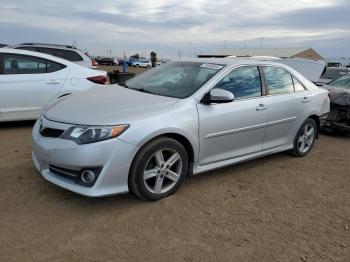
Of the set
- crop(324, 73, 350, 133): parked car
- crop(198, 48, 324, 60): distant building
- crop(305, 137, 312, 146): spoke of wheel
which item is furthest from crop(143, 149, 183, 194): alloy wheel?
crop(198, 48, 324, 60): distant building

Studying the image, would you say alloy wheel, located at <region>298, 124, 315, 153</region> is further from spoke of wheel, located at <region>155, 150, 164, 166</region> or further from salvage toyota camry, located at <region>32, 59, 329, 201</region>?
spoke of wheel, located at <region>155, 150, 164, 166</region>

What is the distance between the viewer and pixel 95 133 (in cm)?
348

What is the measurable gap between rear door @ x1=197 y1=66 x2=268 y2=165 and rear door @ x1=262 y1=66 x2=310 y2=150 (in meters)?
0.18

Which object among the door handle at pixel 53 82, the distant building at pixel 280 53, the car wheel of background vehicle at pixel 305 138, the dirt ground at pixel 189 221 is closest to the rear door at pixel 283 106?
the car wheel of background vehicle at pixel 305 138

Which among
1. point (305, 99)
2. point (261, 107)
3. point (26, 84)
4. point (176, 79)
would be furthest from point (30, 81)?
point (305, 99)

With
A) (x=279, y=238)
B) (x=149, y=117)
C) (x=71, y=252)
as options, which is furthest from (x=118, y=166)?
(x=279, y=238)

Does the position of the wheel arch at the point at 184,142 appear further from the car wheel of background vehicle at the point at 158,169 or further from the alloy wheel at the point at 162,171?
the alloy wheel at the point at 162,171

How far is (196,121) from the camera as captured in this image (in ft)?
13.3

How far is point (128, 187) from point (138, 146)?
43 centimetres

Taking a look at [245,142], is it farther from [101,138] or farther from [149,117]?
[101,138]

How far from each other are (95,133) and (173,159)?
900 millimetres

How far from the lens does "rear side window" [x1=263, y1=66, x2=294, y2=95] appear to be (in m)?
5.09

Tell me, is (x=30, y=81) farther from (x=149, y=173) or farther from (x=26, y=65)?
(x=149, y=173)

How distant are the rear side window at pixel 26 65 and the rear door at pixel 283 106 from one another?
3.97m
